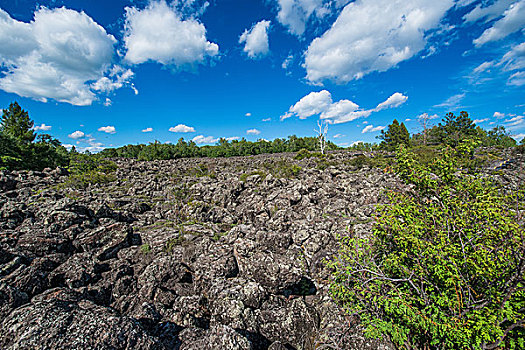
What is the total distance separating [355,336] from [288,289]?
115 inches

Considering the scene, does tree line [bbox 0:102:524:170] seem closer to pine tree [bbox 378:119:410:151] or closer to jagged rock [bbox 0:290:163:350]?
pine tree [bbox 378:119:410:151]

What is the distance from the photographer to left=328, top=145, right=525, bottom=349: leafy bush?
4.45 metres

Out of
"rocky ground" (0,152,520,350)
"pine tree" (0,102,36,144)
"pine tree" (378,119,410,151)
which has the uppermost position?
"pine tree" (0,102,36,144)

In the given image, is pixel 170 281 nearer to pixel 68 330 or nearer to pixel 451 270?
pixel 68 330

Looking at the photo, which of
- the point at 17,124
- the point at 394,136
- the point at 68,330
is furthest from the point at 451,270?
the point at 17,124

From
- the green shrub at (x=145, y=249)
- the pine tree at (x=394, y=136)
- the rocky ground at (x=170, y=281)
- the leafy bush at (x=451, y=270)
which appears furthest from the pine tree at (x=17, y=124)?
the pine tree at (x=394, y=136)

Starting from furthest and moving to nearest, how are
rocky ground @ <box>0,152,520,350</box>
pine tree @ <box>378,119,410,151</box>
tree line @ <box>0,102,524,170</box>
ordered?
pine tree @ <box>378,119,410,151</box> → tree line @ <box>0,102,524,170</box> → rocky ground @ <box>0,152,520,350</box>

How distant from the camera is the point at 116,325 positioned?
4.81 m

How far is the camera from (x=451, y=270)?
525 centimetres

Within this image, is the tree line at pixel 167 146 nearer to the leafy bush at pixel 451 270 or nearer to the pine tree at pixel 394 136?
the pine tree at pixel 394 136

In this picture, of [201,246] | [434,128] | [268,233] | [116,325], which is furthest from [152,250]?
[434,128]

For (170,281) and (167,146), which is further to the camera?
(167,146)

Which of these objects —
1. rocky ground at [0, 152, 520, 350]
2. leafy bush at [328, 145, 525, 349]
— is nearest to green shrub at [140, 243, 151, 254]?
rocky ground at [0, 152, 520, 350]

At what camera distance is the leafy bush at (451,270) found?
4453 mm
